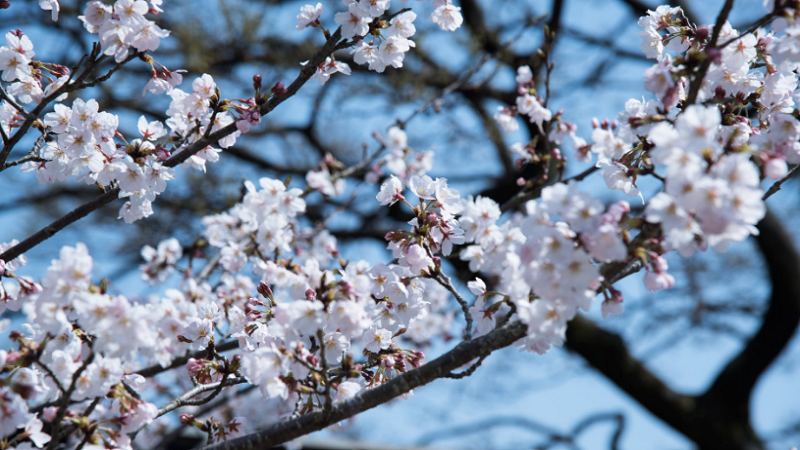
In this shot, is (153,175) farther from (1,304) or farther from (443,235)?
(443,235)

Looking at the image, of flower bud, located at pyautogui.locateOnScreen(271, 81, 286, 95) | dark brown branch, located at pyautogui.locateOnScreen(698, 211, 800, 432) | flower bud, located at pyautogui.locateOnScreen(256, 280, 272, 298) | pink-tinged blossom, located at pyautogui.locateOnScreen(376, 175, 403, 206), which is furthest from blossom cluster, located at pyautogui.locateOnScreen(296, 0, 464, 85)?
dark brown branch, located at pyautogui.locateOnScreen(698, 211, 800, 432)

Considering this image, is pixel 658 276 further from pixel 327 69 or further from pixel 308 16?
pixel 308 16

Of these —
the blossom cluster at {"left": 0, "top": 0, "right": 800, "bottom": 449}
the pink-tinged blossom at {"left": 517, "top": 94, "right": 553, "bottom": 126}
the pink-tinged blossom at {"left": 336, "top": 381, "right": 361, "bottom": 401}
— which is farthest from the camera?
the pink-tinged blossom at {"left": 517, "top": 94, "right": 553, "bottom": 126}

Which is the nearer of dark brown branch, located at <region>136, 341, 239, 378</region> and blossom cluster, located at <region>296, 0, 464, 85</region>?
blossom cluster, located at <region>296, 0, 464, 85</region>

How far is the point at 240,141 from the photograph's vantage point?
6.59 metres

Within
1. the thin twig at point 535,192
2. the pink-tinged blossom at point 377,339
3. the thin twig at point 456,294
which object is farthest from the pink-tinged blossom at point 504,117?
the pink-tinged blossom at point 377,339

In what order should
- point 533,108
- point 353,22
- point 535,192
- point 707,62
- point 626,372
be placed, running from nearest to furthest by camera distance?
point 707,62 → point 353,22 → point 535,192 → point 533,108 → point 626,372

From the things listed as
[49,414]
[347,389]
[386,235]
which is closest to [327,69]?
[386,235]

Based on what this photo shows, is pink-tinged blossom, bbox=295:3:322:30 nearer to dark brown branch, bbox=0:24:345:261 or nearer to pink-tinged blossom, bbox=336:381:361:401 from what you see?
dark brown branch, bbox=0:24:345:261

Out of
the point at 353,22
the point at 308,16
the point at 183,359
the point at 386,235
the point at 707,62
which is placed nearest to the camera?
the point at 707,62

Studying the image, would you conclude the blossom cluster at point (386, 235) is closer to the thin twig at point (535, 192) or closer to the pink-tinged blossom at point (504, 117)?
the thin twig at point (535, 192)

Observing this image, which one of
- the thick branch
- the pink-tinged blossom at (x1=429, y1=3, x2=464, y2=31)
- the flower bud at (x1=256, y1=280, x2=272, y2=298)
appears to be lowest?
the thick branch

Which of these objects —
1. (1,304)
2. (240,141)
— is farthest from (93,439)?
(240,141)

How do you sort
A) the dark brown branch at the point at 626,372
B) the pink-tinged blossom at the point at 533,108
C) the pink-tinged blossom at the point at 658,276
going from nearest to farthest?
the pink-tinged blossom at the point at 658,276 → the pink-tinged blossom at the point at 533,108 → the dark brown branch at the point at 626,372
